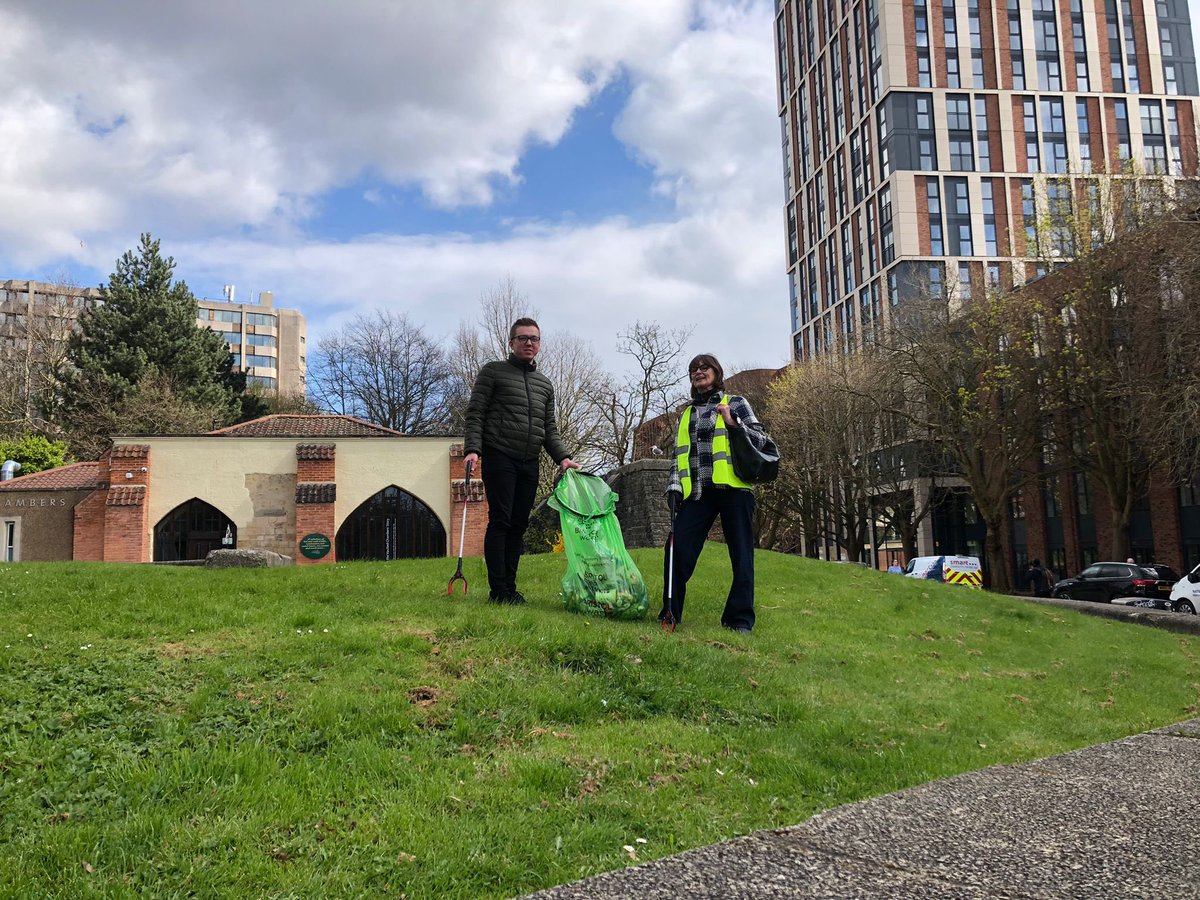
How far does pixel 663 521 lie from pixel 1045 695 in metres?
9.81

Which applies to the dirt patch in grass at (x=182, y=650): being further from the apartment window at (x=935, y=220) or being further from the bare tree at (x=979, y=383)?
the apartment window at (x=935, y=220)

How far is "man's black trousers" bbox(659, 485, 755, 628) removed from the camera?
7.06 m

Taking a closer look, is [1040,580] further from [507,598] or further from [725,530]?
[507,598]

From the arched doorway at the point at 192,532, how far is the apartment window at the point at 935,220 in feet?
166

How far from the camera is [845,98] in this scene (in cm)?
6938

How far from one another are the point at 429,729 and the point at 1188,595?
22873 mm

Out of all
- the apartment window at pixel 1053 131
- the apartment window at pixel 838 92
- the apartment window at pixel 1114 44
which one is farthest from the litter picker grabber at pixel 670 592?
the apartment window at pixel 1114 44

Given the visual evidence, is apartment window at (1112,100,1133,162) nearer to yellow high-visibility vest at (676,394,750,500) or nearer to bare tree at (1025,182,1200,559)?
bare tree at (1025,182,1200,559)

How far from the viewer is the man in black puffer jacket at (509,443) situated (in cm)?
709

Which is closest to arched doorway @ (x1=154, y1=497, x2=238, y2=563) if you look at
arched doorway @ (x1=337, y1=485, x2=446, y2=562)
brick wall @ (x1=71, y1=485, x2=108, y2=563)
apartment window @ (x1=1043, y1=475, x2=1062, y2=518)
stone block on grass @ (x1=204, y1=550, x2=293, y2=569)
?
brick wall @ (x1=71, y1=485, x2=108, y2=563)

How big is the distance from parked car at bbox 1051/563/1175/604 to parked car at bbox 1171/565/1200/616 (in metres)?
4.55

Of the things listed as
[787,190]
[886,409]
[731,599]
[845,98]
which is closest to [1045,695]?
[731,599]

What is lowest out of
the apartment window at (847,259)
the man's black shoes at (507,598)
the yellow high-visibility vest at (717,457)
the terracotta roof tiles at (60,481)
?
the man's black shoes at (507,598)

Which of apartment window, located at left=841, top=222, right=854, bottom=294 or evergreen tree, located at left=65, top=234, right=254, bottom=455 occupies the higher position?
apartment window, located at left=841, top=222, right=854, bottom=294
